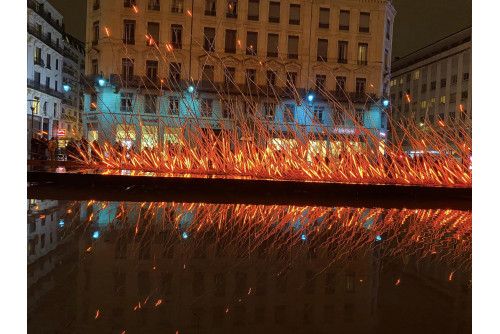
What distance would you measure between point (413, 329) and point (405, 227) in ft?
Answer: 7.68

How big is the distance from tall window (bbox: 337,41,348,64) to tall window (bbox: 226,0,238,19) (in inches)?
232

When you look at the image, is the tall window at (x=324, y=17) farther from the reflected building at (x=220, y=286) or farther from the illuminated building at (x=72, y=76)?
the reflected building at (x=220, y=286)

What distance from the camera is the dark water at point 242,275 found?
1.83 meters

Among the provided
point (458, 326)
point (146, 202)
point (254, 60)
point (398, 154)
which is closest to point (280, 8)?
point (254, 60)

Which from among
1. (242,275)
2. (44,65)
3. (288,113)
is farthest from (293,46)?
(242,275)

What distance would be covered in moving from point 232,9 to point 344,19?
20.1ft

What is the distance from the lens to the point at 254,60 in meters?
23.3

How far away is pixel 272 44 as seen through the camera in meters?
23.4

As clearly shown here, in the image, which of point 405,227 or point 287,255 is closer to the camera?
point 287,255

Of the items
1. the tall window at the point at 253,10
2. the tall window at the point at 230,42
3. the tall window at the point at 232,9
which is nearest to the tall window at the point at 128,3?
the tall window at the point at 232,9

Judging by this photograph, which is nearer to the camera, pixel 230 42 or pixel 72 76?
pixel 230 42

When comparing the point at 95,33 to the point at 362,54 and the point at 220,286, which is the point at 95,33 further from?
the point at 220,286

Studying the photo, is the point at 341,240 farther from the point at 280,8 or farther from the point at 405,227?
the point at 280,8
